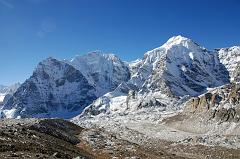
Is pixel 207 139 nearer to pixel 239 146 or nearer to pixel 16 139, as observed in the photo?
pixel 239 146

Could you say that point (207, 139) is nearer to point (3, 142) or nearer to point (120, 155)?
point (120, 155)

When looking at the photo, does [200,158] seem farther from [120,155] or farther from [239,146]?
[239,146]

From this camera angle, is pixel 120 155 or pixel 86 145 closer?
pixel 120 155

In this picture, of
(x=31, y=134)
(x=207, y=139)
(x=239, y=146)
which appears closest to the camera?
(x=31, y=134)

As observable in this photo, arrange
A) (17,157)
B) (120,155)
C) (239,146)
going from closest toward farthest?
1. (17,157)
2. (120,155)
3. (239,146)

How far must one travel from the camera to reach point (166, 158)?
87.1 meters

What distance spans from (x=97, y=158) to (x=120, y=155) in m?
8.27

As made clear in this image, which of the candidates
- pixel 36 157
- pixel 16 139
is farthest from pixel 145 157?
pixel 36 157

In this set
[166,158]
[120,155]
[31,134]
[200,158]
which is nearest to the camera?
[31,134]

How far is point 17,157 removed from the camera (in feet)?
150

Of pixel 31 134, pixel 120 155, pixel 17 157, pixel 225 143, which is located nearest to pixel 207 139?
pixel 225 143

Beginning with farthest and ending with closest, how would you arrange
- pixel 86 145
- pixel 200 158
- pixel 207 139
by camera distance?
1. pixel 207 139
2. pixel 200 158
3. pixel 86 145

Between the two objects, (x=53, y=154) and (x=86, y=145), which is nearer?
(x=53, y=154)

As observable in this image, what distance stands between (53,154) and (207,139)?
377 feet
